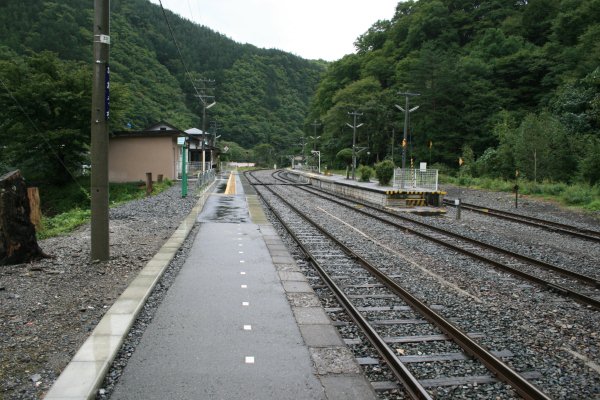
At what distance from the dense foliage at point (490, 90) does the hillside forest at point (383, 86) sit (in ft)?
0.52

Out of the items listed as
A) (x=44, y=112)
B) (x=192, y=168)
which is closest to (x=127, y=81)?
(x=192, y=168)

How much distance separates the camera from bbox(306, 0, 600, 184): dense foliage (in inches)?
1284

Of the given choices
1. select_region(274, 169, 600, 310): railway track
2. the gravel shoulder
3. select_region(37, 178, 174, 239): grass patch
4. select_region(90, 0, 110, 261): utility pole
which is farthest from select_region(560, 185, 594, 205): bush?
select_region(90, 0, 110, 261): utility pole

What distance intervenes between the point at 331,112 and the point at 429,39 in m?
21.2

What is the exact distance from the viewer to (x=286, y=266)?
26.7 feet

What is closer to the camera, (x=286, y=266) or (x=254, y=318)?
(x=254, y=318)

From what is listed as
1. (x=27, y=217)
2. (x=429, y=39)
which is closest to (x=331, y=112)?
(x=429, y=39)

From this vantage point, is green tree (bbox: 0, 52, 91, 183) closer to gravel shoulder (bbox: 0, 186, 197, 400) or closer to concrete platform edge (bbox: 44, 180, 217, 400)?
gravel shoulder (bbox: 0, 186, 197, 400)

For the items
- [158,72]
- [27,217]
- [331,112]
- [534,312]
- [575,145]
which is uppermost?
[158,72]

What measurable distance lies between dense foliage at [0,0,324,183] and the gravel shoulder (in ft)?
51.9

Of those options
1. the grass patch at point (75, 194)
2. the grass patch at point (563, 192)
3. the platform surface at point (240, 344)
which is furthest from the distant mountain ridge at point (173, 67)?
the platform surface at point (240, 344)

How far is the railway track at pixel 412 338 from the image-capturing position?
12.5 feet

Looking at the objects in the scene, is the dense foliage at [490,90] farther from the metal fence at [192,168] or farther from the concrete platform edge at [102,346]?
the concrete platform edge at [102,346]

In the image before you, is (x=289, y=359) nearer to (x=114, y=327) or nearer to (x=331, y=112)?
(x=114, y=327)
